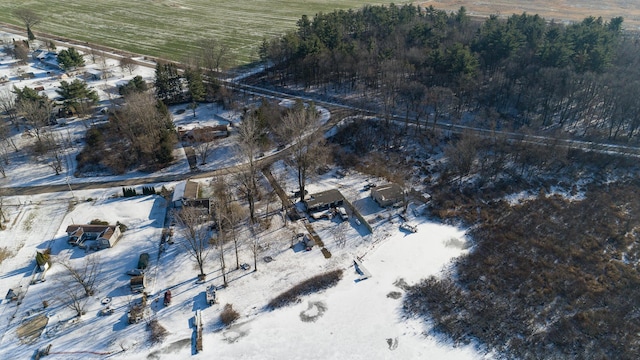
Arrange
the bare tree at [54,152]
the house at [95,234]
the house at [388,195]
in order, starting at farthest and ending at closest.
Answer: the bare tree at [54,152] → the house at [388,195] → the house at [95,234]

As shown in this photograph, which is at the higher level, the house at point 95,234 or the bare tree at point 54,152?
the bare tree at point 54,152

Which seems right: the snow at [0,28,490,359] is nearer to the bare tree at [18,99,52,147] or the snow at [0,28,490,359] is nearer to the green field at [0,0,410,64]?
the bare tree at [18,99,52,147]

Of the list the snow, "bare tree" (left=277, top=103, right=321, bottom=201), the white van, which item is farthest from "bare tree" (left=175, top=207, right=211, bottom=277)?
the white van

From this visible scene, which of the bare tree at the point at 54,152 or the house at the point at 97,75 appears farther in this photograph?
the house at the point at 97,75

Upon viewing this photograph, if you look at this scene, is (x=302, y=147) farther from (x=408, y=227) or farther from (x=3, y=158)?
(x=3, y=158)

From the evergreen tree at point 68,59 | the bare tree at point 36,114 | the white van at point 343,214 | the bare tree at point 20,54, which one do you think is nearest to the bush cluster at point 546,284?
the white van at point 343,214

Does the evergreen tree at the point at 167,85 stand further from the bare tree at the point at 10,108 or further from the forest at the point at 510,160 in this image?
the bare tree at the point at 10,108

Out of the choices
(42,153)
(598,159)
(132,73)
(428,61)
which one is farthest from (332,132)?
(132,73)
